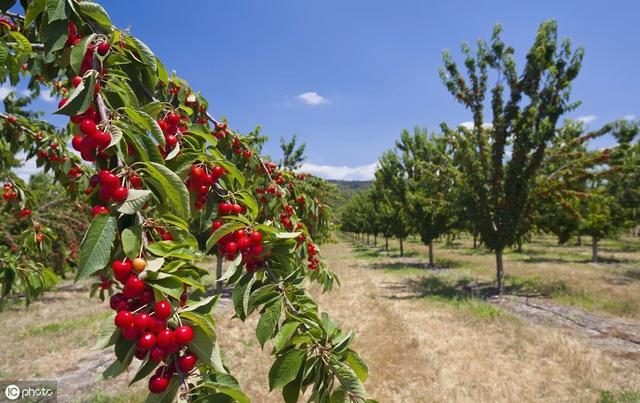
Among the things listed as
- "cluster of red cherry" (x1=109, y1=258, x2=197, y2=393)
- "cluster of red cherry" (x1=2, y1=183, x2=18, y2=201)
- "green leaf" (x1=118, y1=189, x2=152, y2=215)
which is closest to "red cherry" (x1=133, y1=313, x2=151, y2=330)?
"cluster of red cherry" (x1=109, y1=258, x2=197, y2=393)

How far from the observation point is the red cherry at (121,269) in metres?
0.86

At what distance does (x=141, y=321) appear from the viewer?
854mm

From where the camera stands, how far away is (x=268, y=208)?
2.37 metres

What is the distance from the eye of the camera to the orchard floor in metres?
5.41

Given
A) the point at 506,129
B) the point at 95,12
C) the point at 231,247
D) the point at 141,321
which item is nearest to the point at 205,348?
the point at 141,321

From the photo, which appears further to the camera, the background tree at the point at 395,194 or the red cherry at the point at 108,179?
the background tree at the point at 395,194

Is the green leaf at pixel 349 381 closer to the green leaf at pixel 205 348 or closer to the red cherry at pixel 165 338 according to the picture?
the green leaf at pixel 205 348

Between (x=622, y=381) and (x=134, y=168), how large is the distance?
24.8 feet

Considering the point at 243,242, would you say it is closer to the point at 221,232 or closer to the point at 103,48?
the point at 221,232

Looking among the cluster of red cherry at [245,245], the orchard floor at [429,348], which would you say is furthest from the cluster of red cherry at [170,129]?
the orchard floor at [429,348]

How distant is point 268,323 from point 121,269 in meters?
0.51

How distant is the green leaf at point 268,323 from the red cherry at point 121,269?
44cm

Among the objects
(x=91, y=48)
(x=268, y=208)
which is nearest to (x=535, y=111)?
(x=268, y=208)

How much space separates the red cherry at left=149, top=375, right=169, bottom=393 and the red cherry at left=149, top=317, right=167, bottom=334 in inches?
5.2
